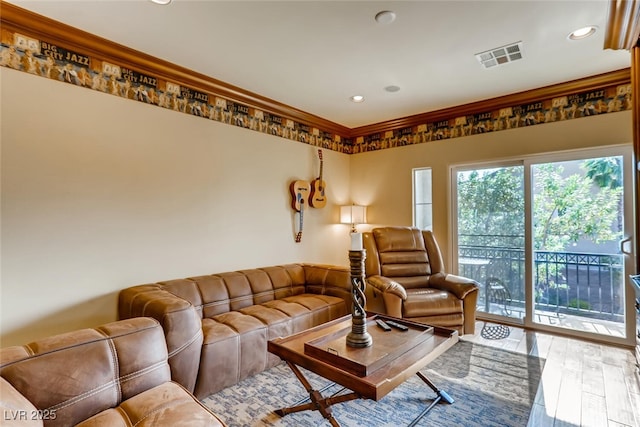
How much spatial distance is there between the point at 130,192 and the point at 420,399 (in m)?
2.81

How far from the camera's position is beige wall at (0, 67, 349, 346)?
2.16m

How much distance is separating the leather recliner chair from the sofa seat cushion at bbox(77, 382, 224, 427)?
2078 millimetres

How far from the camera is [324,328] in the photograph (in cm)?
219

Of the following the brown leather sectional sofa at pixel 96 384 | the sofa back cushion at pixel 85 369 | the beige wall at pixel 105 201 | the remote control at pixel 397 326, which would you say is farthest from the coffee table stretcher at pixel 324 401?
the beige wall at pixel 105 201

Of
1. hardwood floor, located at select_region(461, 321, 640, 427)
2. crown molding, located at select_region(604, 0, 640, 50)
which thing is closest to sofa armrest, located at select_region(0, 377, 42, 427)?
hardwood floor, located at select_region(461, 321, 640, 427)

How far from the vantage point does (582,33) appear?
94.7 inches

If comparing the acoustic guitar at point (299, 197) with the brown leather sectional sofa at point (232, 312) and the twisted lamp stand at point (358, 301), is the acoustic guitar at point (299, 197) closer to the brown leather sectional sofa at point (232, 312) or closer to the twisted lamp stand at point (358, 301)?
the brown leather sectional sofa at point (232, 312)

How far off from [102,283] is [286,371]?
1.66 metres

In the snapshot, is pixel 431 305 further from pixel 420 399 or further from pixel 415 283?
pixel 420 399

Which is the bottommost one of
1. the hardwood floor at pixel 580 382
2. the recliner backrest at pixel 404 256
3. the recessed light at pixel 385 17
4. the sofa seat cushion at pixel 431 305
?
the hardwood floor at pixel 580 382

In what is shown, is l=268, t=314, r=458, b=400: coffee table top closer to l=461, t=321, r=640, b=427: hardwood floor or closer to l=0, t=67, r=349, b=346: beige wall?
l=461, t=321, r=640, b=427: hardwood floor

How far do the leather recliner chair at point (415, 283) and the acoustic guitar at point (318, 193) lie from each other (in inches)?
38.0

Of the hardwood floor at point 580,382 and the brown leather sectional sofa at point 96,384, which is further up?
the brown leather sectional sofa at point 96,384

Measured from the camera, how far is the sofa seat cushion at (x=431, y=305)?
303 centimetres
